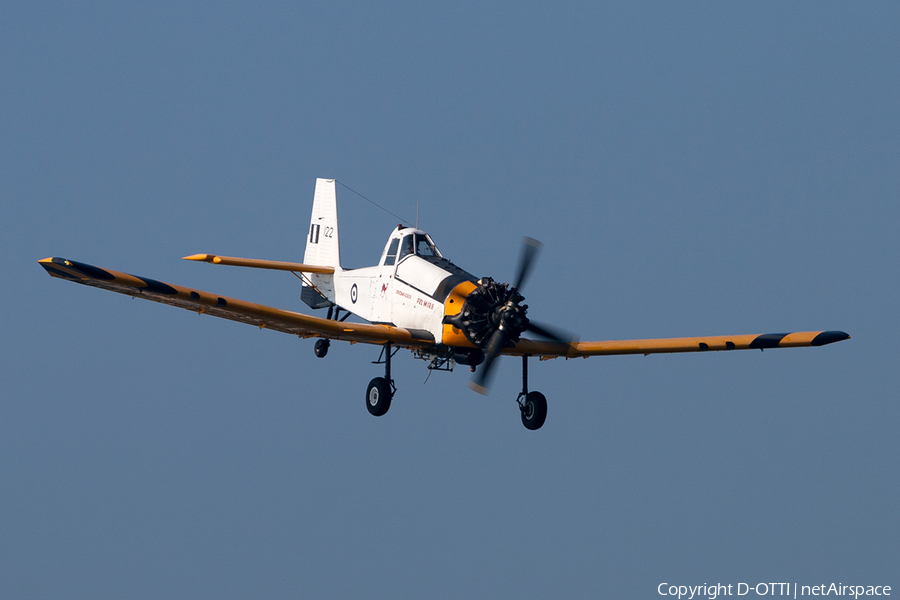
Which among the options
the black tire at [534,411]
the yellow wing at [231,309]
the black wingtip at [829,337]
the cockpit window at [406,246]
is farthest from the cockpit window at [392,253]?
the black wingtip at [829,337]

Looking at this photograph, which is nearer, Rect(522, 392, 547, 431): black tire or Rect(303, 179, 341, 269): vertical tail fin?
Rect(522, 392, 547, 431): black tire

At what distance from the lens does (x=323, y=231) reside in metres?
38.7

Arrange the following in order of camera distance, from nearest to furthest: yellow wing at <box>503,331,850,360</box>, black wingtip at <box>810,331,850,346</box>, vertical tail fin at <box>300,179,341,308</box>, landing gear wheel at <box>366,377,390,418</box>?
landing gear wheel at <box>366,377,390,418</box>
black wingtip at <box>810,331,850,346</box>
yellow wing at <box>503,331,850,360</box>
vertical tail fin at <box>300,179,341,308</box>

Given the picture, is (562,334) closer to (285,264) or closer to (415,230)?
(415,230)

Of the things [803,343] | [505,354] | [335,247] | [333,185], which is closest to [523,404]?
[505,354]

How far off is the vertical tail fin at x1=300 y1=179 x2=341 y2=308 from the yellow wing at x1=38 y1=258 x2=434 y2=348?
22.3 feet

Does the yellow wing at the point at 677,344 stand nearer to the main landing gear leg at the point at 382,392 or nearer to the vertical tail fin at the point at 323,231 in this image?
the main landing gear leg at the point at 382,392

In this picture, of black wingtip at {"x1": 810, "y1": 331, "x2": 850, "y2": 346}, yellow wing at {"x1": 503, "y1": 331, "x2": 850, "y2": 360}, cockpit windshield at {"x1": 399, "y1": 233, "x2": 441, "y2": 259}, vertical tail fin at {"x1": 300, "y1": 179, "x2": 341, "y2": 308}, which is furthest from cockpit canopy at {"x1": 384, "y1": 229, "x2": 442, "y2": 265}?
black wingtip at {"x1": 810, "y1": 331, "x2": 850, "y2": 346}

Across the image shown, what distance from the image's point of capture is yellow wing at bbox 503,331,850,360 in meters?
30.5

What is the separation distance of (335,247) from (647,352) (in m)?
10.9

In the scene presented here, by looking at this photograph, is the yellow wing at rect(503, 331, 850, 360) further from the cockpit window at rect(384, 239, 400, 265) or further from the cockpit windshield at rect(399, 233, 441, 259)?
the cockpit window at rect(384, 239, 400, 265)

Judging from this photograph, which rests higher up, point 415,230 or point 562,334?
point 415,230

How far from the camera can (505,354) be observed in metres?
30.6

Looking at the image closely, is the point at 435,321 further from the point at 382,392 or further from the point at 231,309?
the point at 231,309
